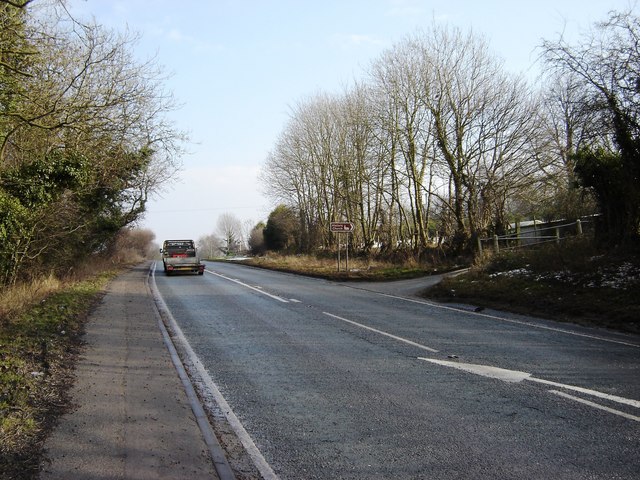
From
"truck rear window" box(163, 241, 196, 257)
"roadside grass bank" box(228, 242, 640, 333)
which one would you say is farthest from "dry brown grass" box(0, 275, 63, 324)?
"roadside grass bank" box(228, 242, 640, 333)

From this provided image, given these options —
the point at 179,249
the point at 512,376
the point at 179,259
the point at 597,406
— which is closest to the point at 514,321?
the point at 512,376

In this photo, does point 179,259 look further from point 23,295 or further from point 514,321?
point 514,321

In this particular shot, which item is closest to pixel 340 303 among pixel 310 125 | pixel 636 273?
pixel 636 273

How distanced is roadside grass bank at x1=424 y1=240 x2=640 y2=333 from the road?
46.6 inches

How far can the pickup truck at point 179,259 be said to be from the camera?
97.7 feet

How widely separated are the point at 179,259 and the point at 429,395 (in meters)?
25.9

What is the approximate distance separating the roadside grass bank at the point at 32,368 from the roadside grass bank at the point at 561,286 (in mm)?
9931

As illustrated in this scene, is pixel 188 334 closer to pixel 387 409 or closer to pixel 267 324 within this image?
pixel 267 324

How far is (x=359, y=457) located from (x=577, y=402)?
2741 mm

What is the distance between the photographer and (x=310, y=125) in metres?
43.0

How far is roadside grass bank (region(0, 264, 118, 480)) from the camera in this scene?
4.14m

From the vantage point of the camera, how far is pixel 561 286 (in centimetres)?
1370

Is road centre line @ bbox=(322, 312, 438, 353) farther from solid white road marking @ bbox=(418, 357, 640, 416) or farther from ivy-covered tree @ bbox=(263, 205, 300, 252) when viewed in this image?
ivy-covered tree @ bbox=(263, 205, 300, 252)

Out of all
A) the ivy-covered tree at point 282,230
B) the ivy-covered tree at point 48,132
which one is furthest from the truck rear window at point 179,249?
the ivy-covered tree at point 282,230
